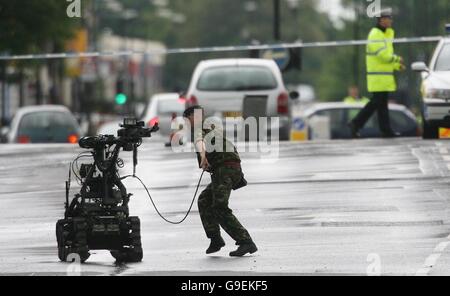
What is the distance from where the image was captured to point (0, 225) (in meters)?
18.8

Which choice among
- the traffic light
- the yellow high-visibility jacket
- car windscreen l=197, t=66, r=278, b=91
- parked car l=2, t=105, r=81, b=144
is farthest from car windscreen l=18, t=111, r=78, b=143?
the yellow high-visibility jacket

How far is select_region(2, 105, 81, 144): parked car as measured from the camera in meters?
34.3

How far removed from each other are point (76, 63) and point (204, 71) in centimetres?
5262

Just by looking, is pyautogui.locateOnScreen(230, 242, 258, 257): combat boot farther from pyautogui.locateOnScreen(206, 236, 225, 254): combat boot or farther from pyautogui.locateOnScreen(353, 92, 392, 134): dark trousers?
pyautogui.locateOnScreen(353, 92, 392, 134): dark trousers

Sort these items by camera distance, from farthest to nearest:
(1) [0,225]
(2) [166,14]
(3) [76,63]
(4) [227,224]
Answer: (2) [166,14], (3) [76,63], (1) [0,225], (4) [227,224]

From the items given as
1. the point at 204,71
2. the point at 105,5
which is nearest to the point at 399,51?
the point at 105,5

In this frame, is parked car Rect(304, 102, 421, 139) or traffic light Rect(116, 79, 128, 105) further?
traffic light Rect(116, 79, 128, 105)

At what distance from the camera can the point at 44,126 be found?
34906 mm

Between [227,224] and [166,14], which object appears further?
[166,14]

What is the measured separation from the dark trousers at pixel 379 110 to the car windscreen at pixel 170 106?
872cm

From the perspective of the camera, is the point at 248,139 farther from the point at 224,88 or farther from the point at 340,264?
the point at 340,264

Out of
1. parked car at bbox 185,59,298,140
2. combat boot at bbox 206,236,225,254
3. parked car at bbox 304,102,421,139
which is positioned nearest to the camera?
combat boot at bbox 206,236,225,254

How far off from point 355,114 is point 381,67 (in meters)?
7.76
